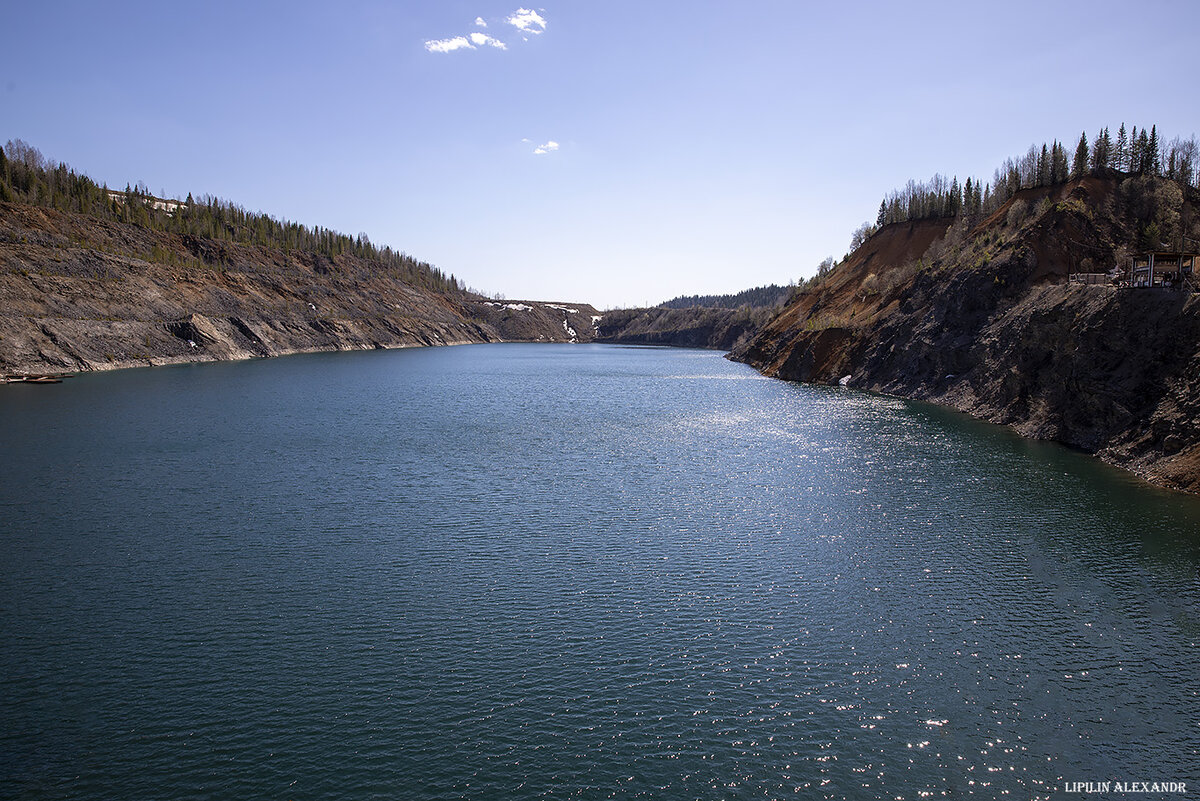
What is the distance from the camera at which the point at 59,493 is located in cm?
3441

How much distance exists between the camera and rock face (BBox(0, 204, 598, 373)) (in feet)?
301

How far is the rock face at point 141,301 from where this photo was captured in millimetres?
91688

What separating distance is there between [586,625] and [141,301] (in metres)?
124

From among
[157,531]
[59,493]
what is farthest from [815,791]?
[59,493]

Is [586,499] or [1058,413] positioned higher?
[1058,413]

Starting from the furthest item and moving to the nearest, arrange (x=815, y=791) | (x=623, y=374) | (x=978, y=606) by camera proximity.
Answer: (x=623, y=374)
(x=978, y=606)
(x=815, y=791)

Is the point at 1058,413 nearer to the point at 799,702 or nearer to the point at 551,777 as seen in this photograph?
the point at 799,702

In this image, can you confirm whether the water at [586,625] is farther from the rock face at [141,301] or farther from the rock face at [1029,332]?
the rock face at [141,301]

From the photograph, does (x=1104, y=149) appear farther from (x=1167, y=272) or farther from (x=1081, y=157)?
(x=1167, y=272)

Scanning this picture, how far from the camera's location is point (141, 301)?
375 feet

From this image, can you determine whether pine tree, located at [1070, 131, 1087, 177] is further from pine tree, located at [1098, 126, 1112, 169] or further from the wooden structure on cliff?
the wooden structure on cliff

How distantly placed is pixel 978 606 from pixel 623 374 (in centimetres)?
9497

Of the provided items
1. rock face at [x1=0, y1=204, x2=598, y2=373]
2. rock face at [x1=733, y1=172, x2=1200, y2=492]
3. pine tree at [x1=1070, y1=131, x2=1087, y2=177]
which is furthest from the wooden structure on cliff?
rock face at [x1=0, y1=204, x2=598, y2=373]

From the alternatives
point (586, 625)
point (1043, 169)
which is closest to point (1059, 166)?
point (1043, 169)
